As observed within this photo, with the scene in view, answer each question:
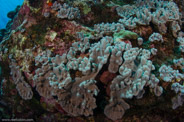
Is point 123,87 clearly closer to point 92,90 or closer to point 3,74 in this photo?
point 92,90

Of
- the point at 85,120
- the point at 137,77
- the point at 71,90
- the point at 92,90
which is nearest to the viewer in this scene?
the point at 137,77

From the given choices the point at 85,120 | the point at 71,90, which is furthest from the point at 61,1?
the point at 85,120

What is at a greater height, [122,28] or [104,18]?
[104,18]

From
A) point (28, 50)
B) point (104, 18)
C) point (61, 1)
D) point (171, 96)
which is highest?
point (61, 1)

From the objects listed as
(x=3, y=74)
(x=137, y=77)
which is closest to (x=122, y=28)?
(x=137, y=77)

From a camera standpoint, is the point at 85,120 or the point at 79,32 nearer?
the point at 85,120

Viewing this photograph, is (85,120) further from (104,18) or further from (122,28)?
(104,18)

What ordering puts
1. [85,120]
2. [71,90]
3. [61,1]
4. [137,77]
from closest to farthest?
[137,77], [71,90], [85,120], [61,1]
